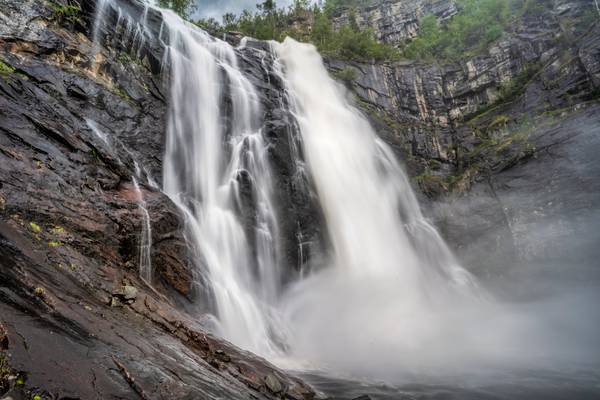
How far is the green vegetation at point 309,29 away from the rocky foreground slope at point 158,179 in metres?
2.38

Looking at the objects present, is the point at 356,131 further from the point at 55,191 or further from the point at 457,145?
the point at 55,191

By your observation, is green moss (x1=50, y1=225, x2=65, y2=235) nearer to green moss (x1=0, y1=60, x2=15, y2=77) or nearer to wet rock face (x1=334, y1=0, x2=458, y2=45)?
Answer: green moss (x1=0, y1=60, x2=15, y2=77)

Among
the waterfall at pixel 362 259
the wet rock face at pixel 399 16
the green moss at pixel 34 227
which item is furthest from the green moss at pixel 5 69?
the wet rock face at pixel 399 16

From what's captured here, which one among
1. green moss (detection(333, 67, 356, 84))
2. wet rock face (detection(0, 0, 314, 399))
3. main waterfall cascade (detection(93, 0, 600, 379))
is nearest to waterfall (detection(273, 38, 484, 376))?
main waterfall cascade (detection(93, 0, 600, 379))

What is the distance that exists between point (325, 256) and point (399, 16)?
127ft

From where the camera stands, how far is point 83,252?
5742 mm

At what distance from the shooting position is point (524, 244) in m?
17.0

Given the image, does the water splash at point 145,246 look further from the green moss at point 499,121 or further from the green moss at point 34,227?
the green moss at point 499,121

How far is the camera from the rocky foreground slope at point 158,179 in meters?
3.50

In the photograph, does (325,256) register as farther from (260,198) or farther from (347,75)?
(347,75)

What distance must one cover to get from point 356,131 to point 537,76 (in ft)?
39.6

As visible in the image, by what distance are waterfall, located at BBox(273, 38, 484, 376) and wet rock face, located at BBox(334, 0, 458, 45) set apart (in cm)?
2276

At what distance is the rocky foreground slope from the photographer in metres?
3.50

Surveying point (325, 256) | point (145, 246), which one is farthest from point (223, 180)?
point (145, 246)
